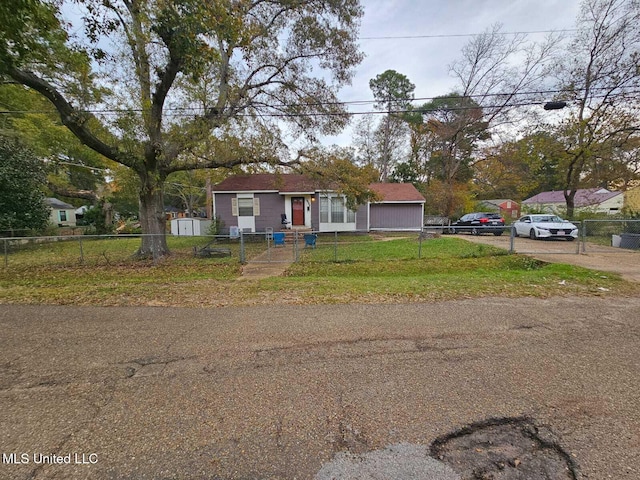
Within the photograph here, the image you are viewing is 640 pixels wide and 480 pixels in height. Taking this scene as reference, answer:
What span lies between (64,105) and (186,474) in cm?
1100

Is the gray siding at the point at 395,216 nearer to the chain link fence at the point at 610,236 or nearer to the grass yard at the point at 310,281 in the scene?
the chain link fence at the point at 610,236

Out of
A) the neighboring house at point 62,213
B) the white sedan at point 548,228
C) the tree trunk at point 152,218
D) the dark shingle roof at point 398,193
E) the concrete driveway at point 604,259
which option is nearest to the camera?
the concrete driveway at point 604,259

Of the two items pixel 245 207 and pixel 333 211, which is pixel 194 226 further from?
pixel 333 211

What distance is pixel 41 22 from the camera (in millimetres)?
5355

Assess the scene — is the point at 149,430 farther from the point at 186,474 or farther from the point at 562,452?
the point at 562,452

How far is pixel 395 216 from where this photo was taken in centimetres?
2081

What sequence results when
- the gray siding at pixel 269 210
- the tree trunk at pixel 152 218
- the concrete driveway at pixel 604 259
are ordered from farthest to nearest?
the gray siding at pixel 269 210 → the tree trunk at pixel 152 218 → the concrete driveway at pixel 604 259

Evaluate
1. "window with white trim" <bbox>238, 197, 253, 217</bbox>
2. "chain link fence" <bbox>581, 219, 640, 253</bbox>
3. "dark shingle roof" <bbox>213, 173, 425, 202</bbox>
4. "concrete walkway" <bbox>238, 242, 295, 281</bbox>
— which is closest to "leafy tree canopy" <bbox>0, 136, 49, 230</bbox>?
"dark shingle roof" <bbox>213, 173, 425, 202</bbox>

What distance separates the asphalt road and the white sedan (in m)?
11.2

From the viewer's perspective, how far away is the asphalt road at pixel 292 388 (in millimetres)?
1876

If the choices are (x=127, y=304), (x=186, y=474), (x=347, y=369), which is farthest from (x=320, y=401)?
(x=127, y=304)
